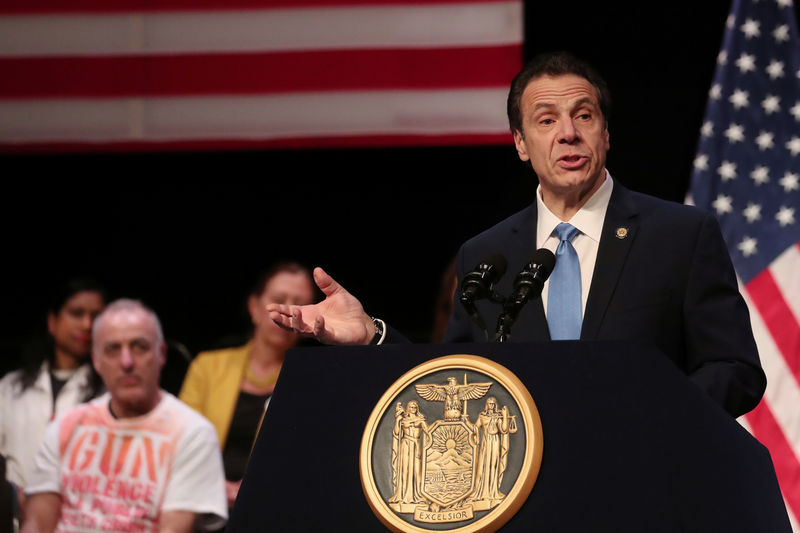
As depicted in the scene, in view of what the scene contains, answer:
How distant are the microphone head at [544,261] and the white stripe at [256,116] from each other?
2.87 m

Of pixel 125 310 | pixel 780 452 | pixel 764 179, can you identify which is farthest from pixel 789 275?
pixel 125 310

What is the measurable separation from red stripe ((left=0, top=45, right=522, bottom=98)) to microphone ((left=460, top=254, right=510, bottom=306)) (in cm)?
290

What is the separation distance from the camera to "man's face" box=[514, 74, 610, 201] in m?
2.04

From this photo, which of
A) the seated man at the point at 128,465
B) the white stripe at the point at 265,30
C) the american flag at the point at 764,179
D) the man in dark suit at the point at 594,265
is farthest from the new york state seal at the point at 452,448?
the white stripe at the point at 265,30

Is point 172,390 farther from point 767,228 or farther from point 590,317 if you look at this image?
point 590,317

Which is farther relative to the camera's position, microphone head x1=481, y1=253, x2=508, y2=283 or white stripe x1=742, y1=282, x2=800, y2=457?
white stripe x1=742, y1=282, x2=800, y2=457

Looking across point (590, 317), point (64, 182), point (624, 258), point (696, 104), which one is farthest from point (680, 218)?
point (64, 182)

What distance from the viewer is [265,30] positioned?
470 cm

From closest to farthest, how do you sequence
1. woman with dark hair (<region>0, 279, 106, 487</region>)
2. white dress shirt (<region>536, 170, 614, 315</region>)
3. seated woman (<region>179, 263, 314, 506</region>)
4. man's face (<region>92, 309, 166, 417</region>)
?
white dress shirt (<region>536, 170, 614, 315</region>)
man's face (<region>92, 309, 166, 417</region>)
seated woman (<region>179, 263, 314, 506</region>)
woman with dark hair (<region>0, 279, 106, 487</region>)

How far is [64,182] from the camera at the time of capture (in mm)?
5176

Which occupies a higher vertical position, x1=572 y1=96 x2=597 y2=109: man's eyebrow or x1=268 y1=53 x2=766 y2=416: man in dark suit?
x1=572 y1=96 x2=597 y2=109: man's eyebrow

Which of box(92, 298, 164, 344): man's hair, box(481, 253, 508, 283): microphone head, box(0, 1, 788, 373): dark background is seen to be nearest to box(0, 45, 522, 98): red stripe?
box(0, 1, 788, 373): dark background

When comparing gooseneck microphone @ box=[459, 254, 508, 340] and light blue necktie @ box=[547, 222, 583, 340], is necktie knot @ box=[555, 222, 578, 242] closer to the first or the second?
light blue necktie @ box=[547, 222, 583, 340]

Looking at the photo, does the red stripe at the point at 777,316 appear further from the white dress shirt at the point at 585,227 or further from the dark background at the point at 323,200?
the white dress shirt at the point at 585,227
